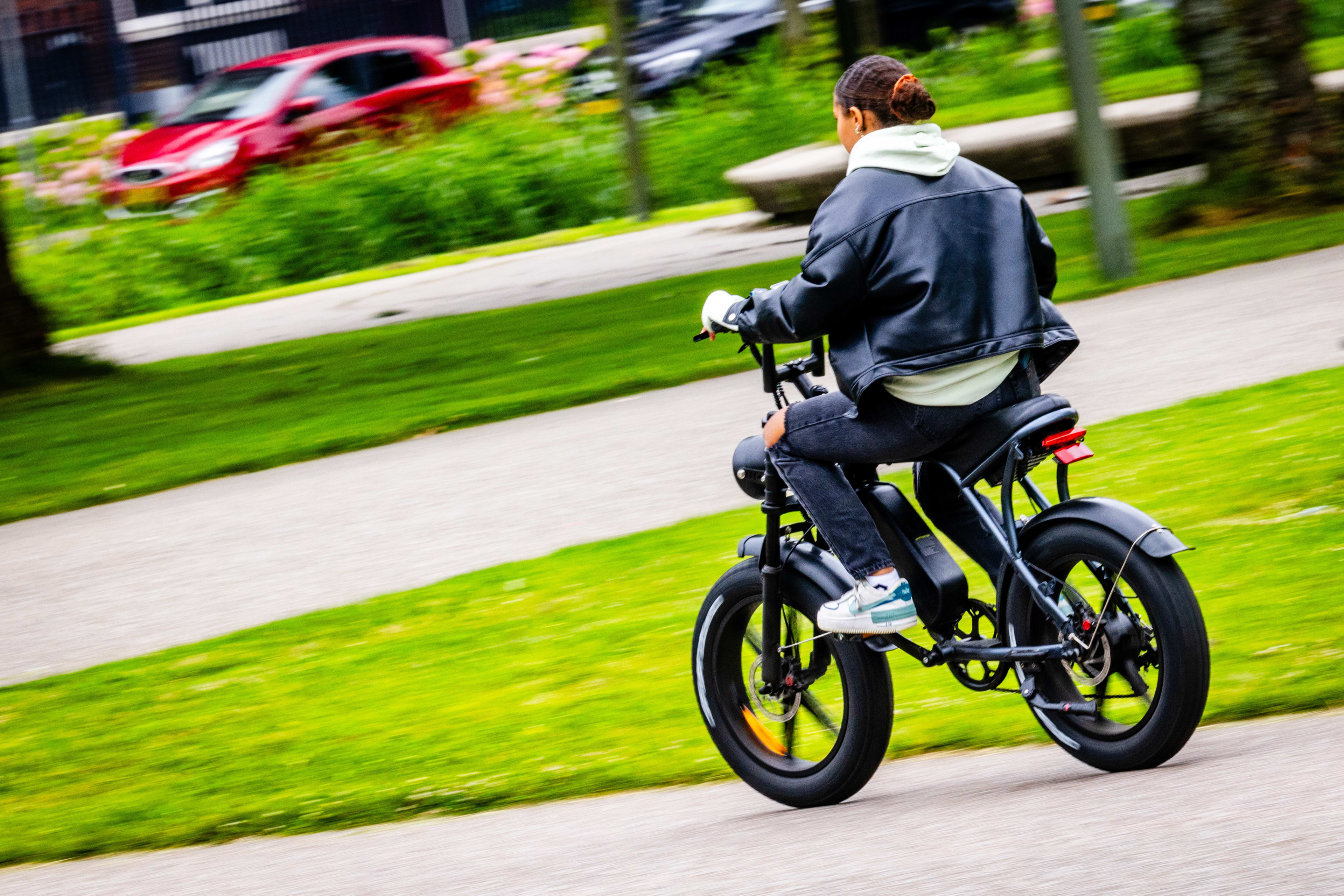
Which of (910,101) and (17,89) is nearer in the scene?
(910,101)

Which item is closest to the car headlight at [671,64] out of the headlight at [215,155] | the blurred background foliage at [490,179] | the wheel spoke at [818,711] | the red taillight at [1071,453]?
the blurred background foliage at [490,179]

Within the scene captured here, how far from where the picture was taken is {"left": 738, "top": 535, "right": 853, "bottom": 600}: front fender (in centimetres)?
427

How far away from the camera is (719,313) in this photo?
4258mm

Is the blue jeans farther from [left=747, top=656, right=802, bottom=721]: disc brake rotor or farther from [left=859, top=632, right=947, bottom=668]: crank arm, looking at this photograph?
[left=747, top=656, right=802, bottom=721]: disc brake rotor

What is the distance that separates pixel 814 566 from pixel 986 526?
1.51ft

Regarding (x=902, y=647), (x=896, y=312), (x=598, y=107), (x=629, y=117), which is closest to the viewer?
(x=896, y=312)

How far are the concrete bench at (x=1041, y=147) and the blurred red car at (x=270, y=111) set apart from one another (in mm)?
6804

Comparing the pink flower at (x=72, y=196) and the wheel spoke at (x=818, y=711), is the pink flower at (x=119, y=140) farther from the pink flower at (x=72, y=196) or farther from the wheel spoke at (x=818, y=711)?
the wheel spoke at (x=818, y=711)

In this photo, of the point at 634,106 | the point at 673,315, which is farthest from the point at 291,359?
the point at 634,106

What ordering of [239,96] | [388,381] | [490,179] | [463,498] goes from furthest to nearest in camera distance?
[239,96]
[490,179]
[388,381]
[463,498]

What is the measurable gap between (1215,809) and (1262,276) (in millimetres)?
7506

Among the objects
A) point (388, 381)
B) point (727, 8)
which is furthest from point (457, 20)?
point (388, 381)

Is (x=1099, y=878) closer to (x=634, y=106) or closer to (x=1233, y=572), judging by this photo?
(x=1233, y=572)

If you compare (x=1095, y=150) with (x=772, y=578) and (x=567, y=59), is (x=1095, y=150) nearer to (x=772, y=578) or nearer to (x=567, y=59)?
(x=772, y=578)
